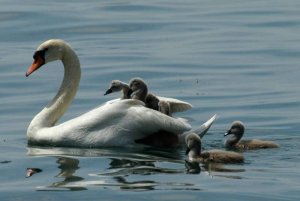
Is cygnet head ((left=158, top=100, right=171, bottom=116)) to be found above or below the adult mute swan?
above

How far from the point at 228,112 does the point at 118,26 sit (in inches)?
368

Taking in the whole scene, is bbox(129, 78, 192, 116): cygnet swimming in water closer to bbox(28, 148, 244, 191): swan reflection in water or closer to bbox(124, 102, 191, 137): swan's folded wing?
bbox(124, 102, 191, 137): swan's folded wing

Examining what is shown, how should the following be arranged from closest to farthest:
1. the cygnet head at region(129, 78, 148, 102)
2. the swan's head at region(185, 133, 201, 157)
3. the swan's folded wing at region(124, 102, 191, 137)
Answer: the swan's head at region(185, 133, 201, 157) < the swan's folded wing at region(124, 102, 191, 137) < the cygnet head at region(129, 78, 148, 102)

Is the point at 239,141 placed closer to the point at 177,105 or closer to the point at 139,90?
the point at 177,105

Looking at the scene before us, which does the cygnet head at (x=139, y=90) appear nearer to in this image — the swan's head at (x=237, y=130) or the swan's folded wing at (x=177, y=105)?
the swan's folded wing at (x=177, y=105)

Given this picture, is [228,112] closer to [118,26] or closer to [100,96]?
[100,96]

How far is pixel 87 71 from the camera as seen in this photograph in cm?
2097

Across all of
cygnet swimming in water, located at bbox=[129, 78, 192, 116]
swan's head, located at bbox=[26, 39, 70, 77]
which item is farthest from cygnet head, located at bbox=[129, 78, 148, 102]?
swan's head, located at bbox=[26, 39, 70, 77]

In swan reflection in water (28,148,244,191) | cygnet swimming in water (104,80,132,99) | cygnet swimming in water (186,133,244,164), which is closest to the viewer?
swan reflection in water (28,148,244,191)

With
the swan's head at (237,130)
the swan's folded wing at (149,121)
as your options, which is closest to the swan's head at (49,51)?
the swan's folded wing at (149,121)

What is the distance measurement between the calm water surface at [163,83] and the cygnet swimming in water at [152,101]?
1.60 ft

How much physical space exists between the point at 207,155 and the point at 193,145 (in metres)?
0.18

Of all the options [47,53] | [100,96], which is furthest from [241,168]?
[100,96]

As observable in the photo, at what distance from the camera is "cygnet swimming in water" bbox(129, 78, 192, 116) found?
50.3 ft
